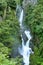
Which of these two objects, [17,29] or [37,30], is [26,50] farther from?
[37,30]

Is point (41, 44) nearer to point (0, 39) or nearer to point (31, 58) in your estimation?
point (31, 58)

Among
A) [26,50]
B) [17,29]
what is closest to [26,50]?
[26,50]

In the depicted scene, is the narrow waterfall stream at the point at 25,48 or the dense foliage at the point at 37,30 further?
the narrow waterfall stream at the point at 25,48

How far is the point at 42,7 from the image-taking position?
1833 centimetres

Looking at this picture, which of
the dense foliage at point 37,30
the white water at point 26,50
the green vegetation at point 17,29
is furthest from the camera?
the white water at point 26,50

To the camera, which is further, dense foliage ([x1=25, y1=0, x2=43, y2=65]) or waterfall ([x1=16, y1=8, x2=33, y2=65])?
waterfall ([x1=16, y1=8, x2=33, y2=65])

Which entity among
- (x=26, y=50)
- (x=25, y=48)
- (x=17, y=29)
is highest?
(x=17, y=29)

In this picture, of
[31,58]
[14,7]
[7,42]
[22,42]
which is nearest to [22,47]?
[22,42]

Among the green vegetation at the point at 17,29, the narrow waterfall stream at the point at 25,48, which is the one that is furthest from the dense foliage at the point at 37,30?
the narrow waterfall stream at the point at 25,48

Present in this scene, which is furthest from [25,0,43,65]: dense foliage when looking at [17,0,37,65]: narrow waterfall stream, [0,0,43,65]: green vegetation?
[17,0,37,65]: narrow waterfall stream

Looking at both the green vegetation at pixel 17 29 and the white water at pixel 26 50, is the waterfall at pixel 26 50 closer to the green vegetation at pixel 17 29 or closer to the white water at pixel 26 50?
the white water at pixel 26 50

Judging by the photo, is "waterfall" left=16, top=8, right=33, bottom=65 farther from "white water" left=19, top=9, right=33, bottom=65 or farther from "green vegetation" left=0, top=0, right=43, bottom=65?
"green vegetation" left=0, top=0, right=43, bottom=65

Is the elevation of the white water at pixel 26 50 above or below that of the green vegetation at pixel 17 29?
below

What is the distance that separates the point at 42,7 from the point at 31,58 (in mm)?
4699
